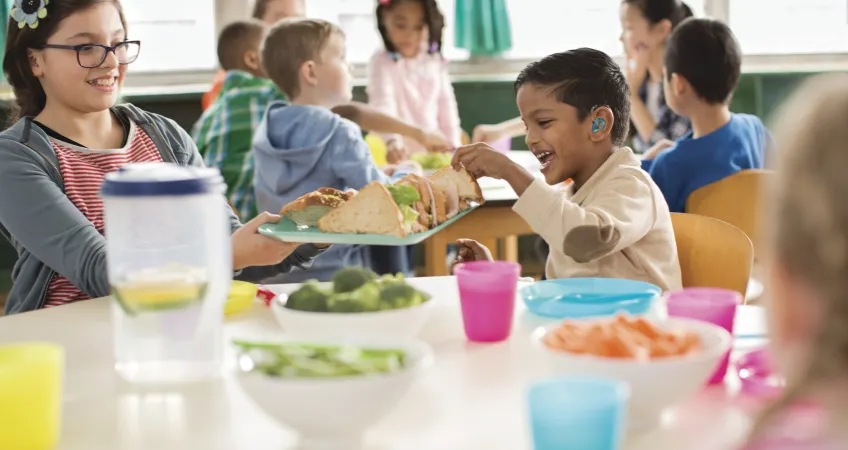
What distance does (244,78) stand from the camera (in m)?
3.52

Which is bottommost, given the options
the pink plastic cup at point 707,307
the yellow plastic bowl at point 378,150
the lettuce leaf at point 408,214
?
the yellow plastic bowl at point 378,150

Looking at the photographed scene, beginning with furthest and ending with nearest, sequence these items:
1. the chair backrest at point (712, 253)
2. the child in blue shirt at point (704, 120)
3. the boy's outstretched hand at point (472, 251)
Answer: the child in blue shirt at point (704, 120) < the boy's outstretched hand at point (472, 251) < the chair backrest at point (712, 253)

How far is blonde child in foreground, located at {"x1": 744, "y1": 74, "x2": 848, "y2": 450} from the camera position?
0.65 metres

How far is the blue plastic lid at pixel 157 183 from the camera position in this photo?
43.6 inches

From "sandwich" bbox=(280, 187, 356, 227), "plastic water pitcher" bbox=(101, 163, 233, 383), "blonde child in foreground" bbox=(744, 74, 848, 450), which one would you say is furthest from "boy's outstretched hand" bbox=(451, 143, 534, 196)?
A: "blonde child in foreground" bbox=(744, 74, 848, 450)

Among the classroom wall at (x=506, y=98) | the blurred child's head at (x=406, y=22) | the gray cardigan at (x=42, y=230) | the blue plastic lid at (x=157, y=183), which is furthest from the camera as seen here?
the classroom wall at (x=506, y=98)

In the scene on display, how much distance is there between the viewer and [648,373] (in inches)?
36.3

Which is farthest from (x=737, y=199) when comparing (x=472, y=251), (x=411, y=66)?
(x=411, y=66)

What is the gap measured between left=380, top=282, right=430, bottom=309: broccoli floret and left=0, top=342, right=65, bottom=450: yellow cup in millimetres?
408

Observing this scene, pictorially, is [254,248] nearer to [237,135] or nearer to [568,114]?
[568,114]

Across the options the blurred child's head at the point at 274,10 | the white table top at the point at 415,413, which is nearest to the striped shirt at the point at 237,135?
the blurred child's head at the point at 274,10

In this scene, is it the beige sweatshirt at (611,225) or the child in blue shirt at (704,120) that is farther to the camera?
the child in blue shirt at (704,120)

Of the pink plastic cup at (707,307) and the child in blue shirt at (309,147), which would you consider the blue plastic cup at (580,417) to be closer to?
the pink plastic cup at (707,307)

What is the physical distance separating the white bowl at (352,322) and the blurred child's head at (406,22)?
3.31 metres
